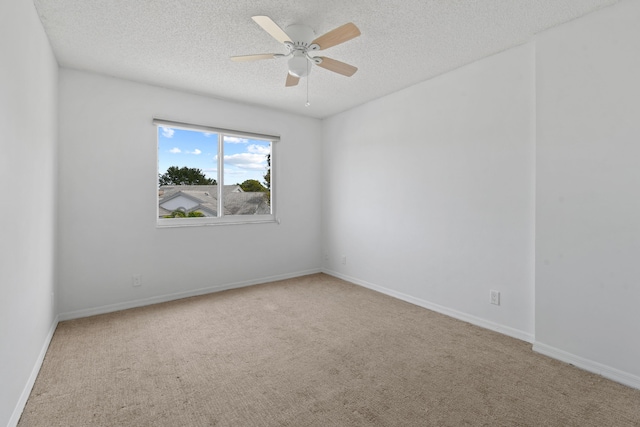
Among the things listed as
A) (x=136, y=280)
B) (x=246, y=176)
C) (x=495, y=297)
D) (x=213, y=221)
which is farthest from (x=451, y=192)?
(x=136, y=280)

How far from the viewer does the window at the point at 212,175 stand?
3.68m

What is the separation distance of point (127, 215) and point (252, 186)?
1.59 meters

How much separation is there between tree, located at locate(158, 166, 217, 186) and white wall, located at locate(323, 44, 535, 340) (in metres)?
1.98

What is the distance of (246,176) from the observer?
4.30 m

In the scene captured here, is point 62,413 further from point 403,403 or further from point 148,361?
point 403,403

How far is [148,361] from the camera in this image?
2.27 metres

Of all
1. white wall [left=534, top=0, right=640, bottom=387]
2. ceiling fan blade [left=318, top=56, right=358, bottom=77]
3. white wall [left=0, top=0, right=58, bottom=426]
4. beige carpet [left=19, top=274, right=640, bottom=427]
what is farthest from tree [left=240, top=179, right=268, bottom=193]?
white wall [left=534, top=0, right=640, bottom=387]

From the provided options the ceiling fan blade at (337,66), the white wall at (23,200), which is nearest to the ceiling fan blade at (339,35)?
the ceiling fan blade at (337,66)

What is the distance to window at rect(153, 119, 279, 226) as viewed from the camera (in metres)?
3.68

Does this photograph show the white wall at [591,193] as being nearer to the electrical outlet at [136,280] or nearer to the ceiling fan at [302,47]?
the ceiling fan at [302,47]

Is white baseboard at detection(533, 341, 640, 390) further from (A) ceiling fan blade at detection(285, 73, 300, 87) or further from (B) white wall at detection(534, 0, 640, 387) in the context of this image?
(A) ceiling fan blade at detection(285, 73, 300, 87)

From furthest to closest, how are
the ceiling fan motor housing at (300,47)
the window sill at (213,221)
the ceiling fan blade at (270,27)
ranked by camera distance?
1. the window sill at (213,221)
2. the ceiling fan motor housing at (300,47)
3. the ceiling fan blade at (270,27)

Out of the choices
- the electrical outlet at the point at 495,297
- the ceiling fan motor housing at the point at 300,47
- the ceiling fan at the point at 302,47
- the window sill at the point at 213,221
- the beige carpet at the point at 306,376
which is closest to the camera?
the beige carpet at the point at 306,376

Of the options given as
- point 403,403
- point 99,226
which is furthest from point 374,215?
point 99,226
